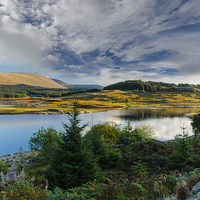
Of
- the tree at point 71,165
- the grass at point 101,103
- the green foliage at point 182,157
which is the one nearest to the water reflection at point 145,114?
the grass at point 101,103

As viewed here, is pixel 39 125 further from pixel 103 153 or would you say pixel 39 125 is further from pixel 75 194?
pixel 75 194

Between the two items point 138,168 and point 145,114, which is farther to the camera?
point 145,114

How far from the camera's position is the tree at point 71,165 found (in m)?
5.63

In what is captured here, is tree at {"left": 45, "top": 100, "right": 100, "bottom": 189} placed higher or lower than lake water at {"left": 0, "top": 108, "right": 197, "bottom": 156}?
higher

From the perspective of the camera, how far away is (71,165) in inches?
232

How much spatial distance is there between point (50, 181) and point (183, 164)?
27.1 ft

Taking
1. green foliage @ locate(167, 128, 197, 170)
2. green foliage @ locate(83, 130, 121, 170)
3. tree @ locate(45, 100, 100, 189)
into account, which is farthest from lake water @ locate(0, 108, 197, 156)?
tree @ locate(45, 100, 100, 189)

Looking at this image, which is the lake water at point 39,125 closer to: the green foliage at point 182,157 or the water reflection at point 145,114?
the water reflection at point 145,114

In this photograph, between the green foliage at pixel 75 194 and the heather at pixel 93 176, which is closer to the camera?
the green foliage at pixel 75 194

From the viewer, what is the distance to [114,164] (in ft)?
32.6

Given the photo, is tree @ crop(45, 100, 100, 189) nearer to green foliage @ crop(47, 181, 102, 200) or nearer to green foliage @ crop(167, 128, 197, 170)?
green foliage @ crop(47, 181, 102, 200)

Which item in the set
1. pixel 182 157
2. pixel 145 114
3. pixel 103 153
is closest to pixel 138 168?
pixel 103 153

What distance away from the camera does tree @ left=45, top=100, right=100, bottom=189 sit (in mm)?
5633

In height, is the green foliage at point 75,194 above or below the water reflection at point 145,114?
above
